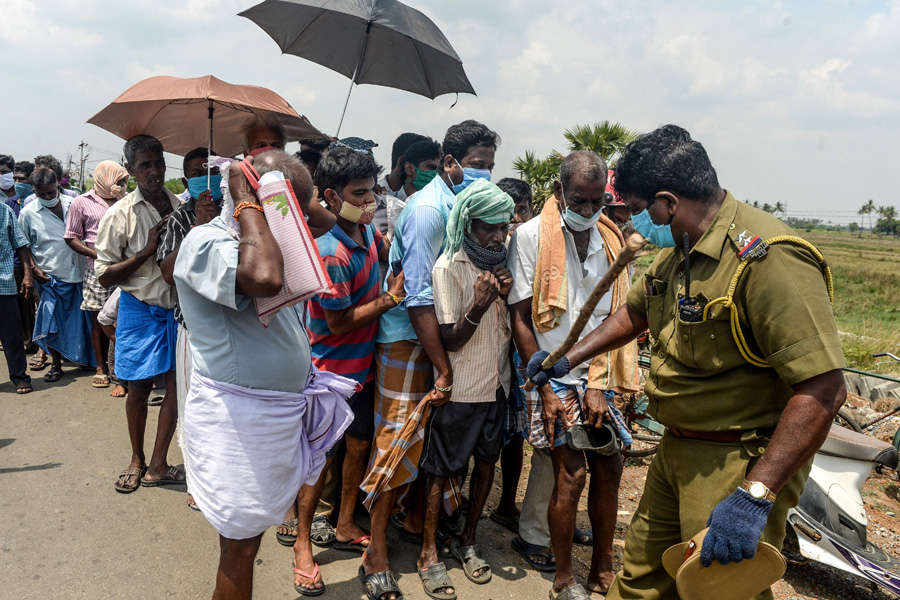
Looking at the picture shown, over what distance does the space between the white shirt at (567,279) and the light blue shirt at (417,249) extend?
408 mm

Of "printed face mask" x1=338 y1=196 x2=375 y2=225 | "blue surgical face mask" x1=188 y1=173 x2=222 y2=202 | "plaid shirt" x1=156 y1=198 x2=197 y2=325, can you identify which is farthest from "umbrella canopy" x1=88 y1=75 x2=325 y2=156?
"printed face mask" x1=338 y1=196 x2=375 y2=225

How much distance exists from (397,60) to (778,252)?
3730 mm

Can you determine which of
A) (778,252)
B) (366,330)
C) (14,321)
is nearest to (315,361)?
(366,330)

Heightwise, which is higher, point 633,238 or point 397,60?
point 397,60

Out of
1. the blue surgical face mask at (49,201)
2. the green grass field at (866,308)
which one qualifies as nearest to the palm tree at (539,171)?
the green grass field at (866,308)

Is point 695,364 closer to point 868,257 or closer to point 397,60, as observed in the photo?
point 397,60

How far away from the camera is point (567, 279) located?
3094 millimetres

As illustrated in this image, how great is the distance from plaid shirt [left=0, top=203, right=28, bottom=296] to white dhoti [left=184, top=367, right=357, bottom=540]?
4.73m

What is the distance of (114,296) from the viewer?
5172 millimetres

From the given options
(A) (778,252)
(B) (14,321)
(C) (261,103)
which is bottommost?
(B) (14,321)

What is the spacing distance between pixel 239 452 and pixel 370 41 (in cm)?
365

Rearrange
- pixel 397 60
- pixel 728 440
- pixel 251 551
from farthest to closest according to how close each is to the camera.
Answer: pixel 397 60, pixel 251 551, pixel 728 440

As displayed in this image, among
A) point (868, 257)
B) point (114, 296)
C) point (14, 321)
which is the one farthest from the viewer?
point (868, 257)

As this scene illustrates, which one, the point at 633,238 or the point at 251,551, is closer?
the point at 633,238
